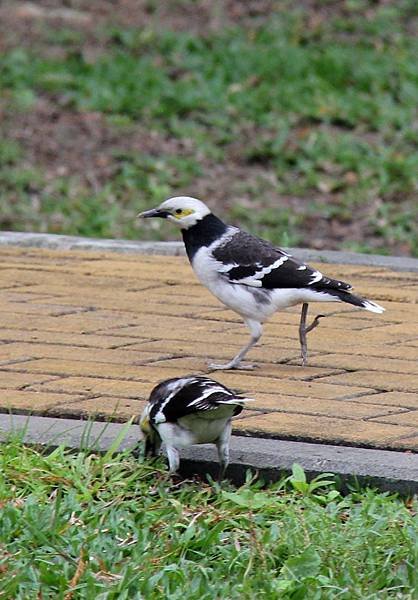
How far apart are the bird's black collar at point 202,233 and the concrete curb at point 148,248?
1.90 m

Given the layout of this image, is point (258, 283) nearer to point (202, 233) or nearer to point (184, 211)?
point (202, 233)

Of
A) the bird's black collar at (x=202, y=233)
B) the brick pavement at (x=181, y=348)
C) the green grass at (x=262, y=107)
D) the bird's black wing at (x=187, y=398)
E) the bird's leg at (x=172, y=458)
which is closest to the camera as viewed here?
the bird's black wing at (x=187, y=398)

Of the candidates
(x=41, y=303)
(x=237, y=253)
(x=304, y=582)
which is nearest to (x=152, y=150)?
(x=41, y=303)

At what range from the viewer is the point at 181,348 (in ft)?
18.0

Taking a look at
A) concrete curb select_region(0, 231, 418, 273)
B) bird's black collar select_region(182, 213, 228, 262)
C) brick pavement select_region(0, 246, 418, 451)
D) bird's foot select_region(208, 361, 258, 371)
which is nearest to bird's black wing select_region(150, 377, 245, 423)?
brick pavement select_region(0, 246, 418, 451)

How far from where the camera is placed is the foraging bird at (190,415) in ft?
12.7

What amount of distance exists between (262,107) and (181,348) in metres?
→ 6.91

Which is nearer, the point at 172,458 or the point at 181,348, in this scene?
the point at 172,458

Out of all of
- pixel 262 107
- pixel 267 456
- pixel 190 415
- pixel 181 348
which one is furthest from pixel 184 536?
pixel 262 107

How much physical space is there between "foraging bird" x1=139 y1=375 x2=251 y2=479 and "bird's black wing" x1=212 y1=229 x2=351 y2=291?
47.2 inches

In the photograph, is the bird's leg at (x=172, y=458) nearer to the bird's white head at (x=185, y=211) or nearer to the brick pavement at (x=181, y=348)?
the brick pavement at (x=181, y=348)

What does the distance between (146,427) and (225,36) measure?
400 inches

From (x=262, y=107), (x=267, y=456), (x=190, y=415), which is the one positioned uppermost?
(x=190, y=415)

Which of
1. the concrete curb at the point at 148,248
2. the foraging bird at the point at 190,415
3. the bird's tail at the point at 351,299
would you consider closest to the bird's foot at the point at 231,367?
the bird's tail at the point at 351,299
